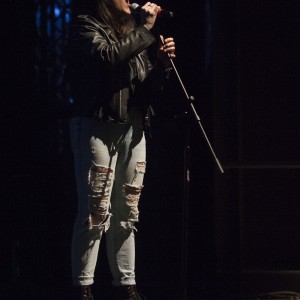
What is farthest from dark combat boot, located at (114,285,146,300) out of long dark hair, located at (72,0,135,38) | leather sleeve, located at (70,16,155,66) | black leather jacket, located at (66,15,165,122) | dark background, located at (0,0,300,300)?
long dark hair, located at (72,0,135,38)

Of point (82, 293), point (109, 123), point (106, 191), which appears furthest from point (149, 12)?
point (82, 293)

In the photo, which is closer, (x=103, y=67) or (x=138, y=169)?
(x=103, y=67)

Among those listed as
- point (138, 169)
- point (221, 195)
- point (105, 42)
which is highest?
point (105, 42)

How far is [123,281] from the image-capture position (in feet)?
9.47

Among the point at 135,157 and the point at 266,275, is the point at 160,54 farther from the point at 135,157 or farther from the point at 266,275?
the point at 266,275

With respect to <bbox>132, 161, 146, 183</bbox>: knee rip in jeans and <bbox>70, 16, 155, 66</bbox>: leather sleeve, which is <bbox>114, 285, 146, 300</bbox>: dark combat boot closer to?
<bbox>132, 161, 146, 183</bbox>: knee rip in jeans

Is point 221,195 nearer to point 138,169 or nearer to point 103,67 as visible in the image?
point 138,169

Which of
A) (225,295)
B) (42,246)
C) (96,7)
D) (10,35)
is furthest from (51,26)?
(225,295)

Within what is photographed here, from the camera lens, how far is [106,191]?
9.09 feet

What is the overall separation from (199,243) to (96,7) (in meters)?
1.94

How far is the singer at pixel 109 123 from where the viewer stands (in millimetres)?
2744

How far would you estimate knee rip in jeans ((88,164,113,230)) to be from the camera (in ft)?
9.00

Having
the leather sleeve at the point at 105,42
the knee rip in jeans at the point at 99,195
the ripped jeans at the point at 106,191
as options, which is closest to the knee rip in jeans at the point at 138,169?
the ripped jeans at the point at 106,191

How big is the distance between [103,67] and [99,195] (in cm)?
60
